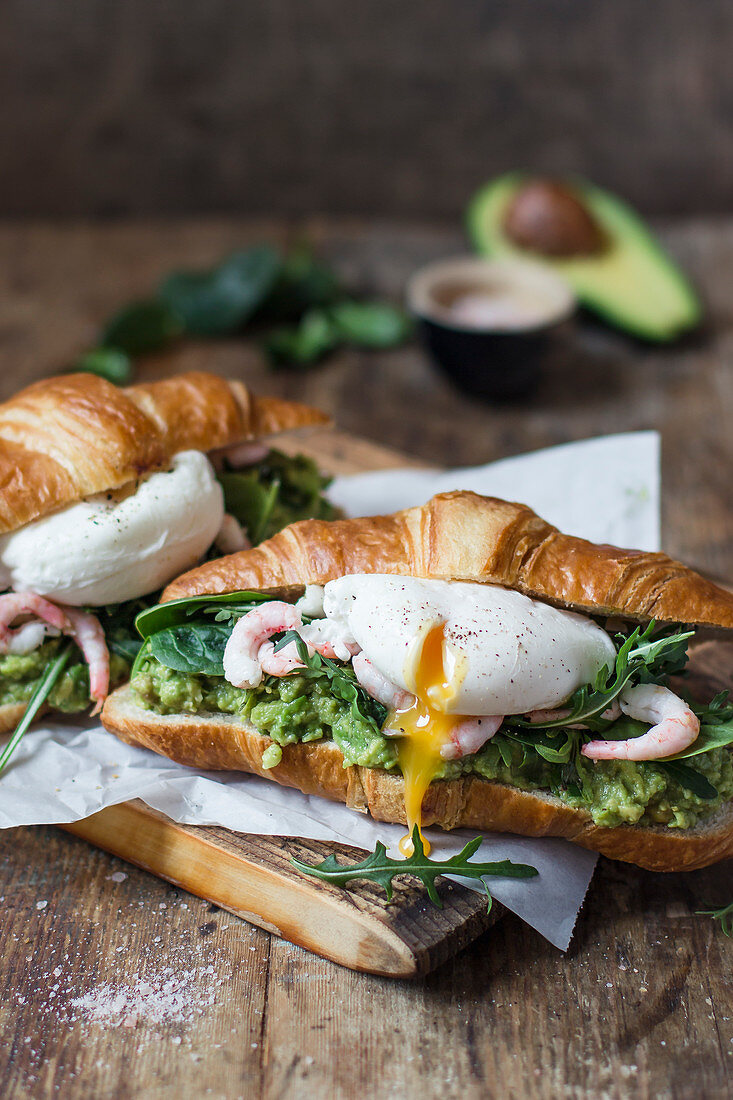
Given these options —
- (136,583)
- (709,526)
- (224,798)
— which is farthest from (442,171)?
(224,798)

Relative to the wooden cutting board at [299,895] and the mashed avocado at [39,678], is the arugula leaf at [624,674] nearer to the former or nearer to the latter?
the wooden cutting board at [299,895]

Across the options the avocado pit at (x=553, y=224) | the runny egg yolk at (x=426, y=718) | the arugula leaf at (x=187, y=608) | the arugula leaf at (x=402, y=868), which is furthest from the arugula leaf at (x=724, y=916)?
the avocado pit at (x=553, y=224)

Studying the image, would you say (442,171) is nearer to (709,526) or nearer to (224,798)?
(709,526)

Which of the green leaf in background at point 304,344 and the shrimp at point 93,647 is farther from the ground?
the shrimp at point 93,647

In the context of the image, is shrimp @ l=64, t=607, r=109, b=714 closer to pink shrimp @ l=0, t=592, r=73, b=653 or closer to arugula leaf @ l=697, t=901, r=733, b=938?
pink shrimp @ l=0, t=592, r=73, b=653

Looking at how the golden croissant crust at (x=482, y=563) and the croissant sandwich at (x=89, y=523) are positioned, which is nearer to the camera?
the golden croissant crust at (x=482, y=563)

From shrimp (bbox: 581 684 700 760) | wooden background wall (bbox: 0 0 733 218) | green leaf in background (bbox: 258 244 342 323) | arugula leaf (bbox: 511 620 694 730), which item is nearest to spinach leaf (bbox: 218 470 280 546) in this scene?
arugula leaf (bbox: 511 620 694 730)
